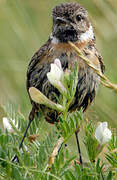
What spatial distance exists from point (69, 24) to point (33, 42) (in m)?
0.91

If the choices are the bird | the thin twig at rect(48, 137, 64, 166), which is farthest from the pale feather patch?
the thin twig at rect(48, 137, 64, 166)

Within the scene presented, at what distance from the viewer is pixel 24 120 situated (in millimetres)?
2219

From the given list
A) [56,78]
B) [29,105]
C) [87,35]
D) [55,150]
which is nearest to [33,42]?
[87,35]

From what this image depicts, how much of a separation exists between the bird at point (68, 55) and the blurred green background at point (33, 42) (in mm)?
130

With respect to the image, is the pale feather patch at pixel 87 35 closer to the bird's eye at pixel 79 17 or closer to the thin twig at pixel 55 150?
the bird's eye at pixel 79 17

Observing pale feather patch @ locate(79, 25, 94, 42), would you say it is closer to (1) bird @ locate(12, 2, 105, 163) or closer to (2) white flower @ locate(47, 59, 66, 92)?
(1) bird @ locate(12, 2, 105, 163)

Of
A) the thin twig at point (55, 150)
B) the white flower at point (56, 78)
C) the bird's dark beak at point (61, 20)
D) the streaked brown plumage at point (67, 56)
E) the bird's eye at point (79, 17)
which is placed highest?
the bird's eye at point (79, 17)

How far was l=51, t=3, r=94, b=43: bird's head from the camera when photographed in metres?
3.62

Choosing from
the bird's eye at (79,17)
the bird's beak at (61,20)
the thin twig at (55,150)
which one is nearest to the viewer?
the thin twig at (55,150)

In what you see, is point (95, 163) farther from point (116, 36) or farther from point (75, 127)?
point (116, 36)

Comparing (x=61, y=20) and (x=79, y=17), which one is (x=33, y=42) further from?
(x=61, y=20)

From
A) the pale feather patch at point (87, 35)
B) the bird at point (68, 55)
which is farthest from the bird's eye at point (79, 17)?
the pale feather patch at point (87, 35)

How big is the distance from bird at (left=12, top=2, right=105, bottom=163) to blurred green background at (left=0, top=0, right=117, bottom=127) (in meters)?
0.13

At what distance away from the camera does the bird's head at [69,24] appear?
142 inches
